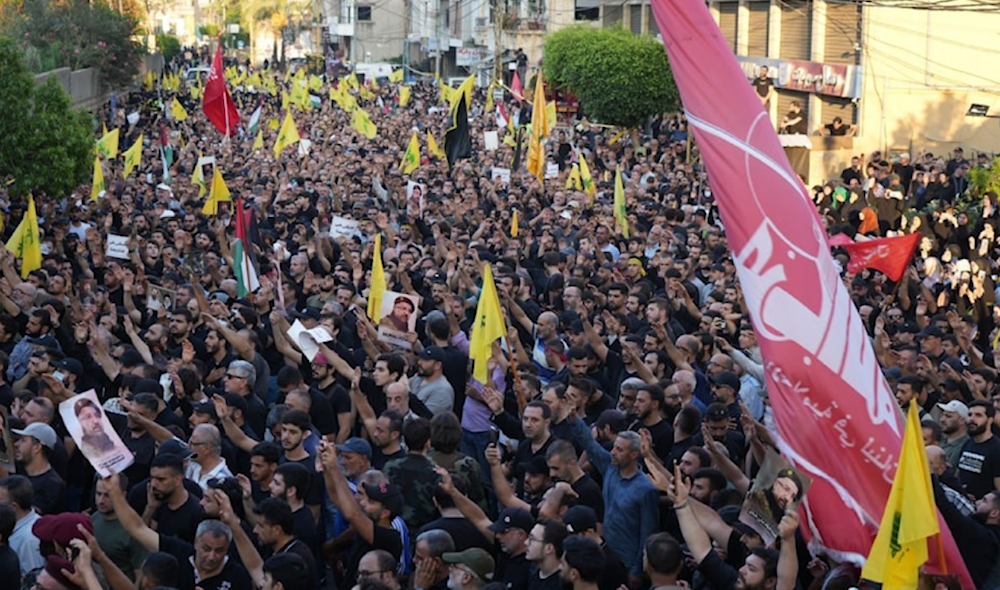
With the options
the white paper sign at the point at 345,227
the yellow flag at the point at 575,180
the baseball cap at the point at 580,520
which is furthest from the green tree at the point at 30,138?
the baseball cap at the point at 580,520

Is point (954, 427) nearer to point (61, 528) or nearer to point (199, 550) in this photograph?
point (199, 550)

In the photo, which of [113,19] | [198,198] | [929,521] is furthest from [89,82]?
[929,521]

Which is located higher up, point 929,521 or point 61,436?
point 929,521

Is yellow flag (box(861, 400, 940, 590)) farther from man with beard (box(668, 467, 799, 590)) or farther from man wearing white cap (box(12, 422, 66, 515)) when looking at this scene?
man wearing white cap (box(12, 422, 66, 515))

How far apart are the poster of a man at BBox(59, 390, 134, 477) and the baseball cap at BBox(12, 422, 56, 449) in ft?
1.97

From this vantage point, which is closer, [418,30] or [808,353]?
[808,353]

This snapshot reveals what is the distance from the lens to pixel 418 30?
9681 centimetres

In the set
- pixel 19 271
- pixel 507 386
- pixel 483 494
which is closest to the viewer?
pixel 483 494

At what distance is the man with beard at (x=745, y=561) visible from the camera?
231 inches

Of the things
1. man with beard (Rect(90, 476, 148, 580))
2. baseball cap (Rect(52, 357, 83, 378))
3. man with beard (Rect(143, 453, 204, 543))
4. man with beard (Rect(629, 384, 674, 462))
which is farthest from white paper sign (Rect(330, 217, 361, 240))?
man with beard (Rect(90, 476, 148, 580))

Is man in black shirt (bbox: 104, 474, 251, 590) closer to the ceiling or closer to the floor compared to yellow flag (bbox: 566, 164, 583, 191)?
closer to the ceiling

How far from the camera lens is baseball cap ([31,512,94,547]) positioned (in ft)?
20.9

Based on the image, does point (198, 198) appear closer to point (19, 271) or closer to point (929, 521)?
point (19, 271)

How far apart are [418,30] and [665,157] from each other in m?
67.3
